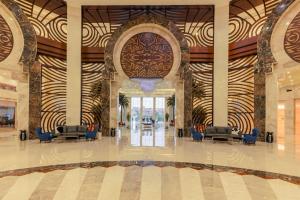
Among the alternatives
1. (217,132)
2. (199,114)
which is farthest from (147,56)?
(217,132)

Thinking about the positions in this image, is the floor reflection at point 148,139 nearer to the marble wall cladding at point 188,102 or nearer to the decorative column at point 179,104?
the decorative column at point 179,104

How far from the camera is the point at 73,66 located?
545 inches

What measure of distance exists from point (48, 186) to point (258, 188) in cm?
445

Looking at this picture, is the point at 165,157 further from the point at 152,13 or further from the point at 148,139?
the point at 152,13

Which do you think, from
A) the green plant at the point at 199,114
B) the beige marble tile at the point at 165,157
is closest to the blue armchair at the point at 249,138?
the beige marble tile at the point at 165,157

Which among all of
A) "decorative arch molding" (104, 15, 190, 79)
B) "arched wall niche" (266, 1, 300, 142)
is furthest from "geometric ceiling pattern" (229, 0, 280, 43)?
"decorative arch molding" (104, 15, 190, 79)

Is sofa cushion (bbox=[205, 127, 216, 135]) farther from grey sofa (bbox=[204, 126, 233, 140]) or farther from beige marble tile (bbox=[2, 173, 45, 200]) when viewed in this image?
beige marble tile (bbox=[2, 173, 45, 200])

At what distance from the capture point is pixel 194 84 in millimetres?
13812

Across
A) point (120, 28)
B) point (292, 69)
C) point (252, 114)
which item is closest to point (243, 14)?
point (292, 69)

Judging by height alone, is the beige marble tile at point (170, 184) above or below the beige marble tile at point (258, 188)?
below

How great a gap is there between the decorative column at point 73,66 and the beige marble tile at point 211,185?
972 centimetres

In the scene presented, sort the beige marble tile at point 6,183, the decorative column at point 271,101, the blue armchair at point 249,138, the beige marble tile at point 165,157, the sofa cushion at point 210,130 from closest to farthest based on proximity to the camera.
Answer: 1. the beige marble tile at point 6,183
2. the beige marble tile at point 165,157
3. the blue armchair at point 249,138
4. the decorative column at point 271,101
5. the sofa cushion at point 210,130

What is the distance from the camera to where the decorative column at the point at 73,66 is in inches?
541

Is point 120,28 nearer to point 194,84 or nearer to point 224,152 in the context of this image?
point 194,84
